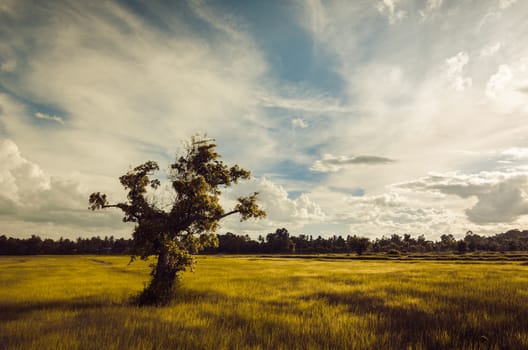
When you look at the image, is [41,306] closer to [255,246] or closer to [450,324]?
[450,324]

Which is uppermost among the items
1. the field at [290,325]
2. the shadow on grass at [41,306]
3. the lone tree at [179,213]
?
the lone tree at [179,213]

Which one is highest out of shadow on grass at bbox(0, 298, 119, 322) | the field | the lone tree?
the lone tree

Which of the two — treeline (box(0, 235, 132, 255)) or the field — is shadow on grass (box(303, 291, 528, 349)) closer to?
the field

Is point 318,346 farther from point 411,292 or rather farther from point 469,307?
point 411,292

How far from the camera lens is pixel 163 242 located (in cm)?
1231

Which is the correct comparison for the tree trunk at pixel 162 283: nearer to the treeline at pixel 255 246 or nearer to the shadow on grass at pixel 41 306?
the shadow on grass at pixel 41 306

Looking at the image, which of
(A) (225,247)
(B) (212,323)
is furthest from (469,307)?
(A) (225,247)

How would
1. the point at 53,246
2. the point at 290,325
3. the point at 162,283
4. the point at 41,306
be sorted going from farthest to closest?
the point at 53,246 → the point at 162,283 → the point at 41,306 → the point at 290,325

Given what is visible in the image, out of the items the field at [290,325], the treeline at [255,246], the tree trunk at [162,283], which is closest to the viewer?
the field at [290,325]

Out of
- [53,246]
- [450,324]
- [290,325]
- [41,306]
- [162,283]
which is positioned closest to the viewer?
[450,324]

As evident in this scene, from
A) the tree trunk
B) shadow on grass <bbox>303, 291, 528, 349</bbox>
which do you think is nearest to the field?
shadow on grass <bbox>303, 291, 528, 349</bbox>

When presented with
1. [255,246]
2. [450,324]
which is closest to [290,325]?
[450,324]

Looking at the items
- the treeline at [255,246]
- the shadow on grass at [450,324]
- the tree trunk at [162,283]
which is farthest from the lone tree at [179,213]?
the treeline at [255,246]

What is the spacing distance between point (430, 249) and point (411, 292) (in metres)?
168
